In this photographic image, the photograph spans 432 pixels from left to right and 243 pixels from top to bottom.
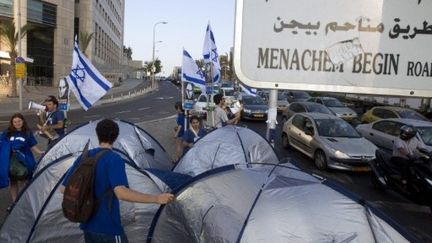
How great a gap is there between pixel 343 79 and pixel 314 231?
8.79ft

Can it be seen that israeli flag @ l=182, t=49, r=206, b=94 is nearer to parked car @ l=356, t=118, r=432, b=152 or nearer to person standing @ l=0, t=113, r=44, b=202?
parked car @ l=356, t=118, r=432, b=152

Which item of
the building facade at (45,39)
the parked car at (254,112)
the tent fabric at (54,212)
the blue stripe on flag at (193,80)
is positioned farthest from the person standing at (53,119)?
the building facade at (45,39)

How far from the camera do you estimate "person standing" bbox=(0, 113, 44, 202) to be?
7.30 meters

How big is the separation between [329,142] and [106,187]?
10.6 meters

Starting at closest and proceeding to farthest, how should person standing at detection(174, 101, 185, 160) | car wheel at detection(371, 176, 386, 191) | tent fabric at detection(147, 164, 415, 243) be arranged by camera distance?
tent fabric at detection(147, 164, 415, 243) → car wheel at detection(371, 176, 386, 191) → person standing at detection(174, 101, 185, 160)

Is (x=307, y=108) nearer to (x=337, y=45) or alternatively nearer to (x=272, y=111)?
(x=272, y=111)

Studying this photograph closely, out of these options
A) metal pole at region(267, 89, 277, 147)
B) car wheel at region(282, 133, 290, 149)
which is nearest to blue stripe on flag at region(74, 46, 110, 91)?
car wheel at region(282, 133, 290, 149)

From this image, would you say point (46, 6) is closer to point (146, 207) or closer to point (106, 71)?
point (106, 71)

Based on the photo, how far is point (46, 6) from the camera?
48656 mm

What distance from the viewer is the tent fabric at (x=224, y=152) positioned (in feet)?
28.3

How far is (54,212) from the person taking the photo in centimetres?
602

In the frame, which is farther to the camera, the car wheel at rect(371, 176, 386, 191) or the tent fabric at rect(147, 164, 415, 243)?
the car wheel at rect(371, 176, 386, 191)

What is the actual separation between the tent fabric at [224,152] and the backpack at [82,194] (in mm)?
4520

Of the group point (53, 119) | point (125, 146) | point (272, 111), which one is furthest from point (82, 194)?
point (53, 119)
